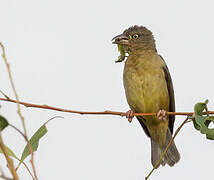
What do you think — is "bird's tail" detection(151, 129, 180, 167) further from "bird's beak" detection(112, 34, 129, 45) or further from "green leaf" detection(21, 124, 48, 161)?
"green leaf" detection(21, 124, 48, 161)

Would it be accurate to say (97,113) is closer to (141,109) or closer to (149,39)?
(141,109)

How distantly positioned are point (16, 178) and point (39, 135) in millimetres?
1013

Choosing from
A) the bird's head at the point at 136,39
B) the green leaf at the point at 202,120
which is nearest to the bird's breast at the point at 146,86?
the bird's head at the point at 136,39

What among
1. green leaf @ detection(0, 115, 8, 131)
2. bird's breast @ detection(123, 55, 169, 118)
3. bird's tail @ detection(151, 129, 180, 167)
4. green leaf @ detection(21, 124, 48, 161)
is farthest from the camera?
bird's tail @ detection(151, 129, 180, 167)

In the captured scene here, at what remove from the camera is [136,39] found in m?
6.38

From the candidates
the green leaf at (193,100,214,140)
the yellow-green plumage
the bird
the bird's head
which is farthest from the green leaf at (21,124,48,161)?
the bird's head

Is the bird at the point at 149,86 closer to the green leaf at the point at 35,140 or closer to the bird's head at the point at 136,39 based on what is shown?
the bird's head at the point at 136,39

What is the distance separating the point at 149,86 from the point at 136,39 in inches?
42.0

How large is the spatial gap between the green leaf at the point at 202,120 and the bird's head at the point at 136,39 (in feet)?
11.2

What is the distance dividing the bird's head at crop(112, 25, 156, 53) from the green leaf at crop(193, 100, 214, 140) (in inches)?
134

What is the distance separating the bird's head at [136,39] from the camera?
6.21 m

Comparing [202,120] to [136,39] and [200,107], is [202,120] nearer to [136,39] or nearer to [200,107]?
[200,107]

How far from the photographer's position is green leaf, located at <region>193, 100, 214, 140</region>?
264cm

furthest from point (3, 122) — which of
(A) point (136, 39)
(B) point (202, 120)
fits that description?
(A) point (136, 39)
